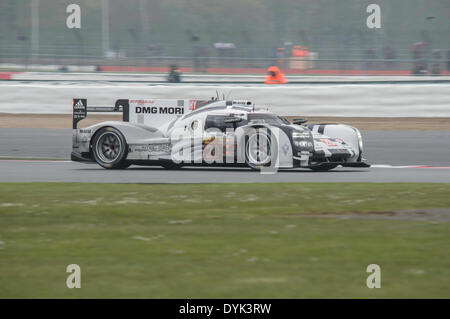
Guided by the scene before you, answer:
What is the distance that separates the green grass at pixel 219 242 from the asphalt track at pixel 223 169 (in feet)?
4.56

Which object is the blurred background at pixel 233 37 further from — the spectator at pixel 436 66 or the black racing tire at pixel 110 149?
the black racing tire at pixel 110 149

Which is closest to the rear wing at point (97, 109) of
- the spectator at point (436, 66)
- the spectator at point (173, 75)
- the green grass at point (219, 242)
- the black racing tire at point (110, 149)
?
the black racing tire at point (110, 149)

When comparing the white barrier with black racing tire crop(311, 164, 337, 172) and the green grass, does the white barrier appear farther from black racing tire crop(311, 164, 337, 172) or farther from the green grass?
the green grass

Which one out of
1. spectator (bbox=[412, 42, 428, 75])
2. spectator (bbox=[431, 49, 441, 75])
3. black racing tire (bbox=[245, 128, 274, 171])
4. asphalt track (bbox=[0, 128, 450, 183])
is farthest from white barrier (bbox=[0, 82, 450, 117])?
black racing tire (bbox=[245, 128, 274, 171])

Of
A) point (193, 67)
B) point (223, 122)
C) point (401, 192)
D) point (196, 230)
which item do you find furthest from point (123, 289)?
point (193, 67)

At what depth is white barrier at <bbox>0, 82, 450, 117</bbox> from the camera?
18.1 meters

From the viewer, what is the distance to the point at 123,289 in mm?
5066

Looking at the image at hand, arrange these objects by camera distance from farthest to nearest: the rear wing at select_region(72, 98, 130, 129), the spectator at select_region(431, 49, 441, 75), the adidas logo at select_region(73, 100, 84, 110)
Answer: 1. the spectator at select_region(431, 49, 441, 75)
2. the adidas logo at select_region(73, 100, 84, 110)
3. the rear wing at select_region(72, 98, 130, 129)

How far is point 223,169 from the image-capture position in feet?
42.3

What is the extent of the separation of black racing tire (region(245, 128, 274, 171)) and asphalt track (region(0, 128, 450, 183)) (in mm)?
196

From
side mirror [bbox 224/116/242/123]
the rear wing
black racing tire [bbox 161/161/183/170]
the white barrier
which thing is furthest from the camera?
the white barrier

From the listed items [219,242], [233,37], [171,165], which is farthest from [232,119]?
[233,37]

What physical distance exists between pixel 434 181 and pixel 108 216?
544 centimetres
